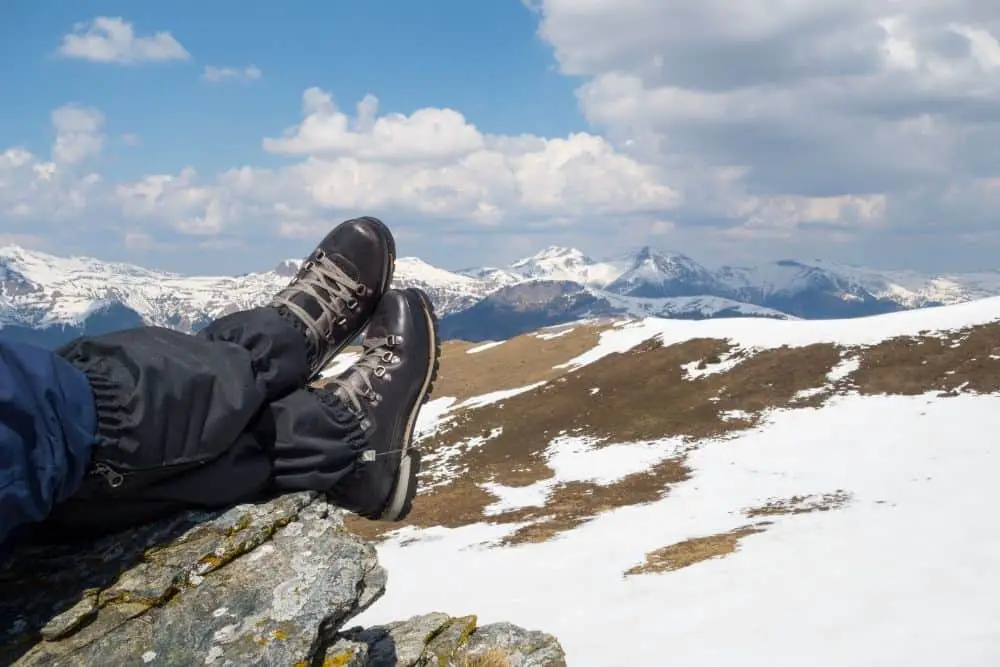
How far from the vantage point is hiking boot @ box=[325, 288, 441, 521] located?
182 inches

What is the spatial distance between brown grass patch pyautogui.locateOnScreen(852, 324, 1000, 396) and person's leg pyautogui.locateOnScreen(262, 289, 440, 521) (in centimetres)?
2692

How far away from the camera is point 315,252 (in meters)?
5.88

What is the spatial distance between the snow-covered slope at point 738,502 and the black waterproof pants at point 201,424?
642 cm

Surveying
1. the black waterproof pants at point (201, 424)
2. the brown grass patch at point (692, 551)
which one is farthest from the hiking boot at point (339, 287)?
the brown grass patch at point (692, 551)

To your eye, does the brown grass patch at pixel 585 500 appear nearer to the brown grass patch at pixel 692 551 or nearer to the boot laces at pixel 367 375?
the brown grass patch at pixel 692 551

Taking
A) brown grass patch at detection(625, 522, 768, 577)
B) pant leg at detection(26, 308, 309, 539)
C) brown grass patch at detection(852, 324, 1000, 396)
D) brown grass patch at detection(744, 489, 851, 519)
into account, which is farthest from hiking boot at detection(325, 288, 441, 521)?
brown grass patch at detection(852, 324, 1000, 396)

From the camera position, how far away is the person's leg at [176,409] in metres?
3.29

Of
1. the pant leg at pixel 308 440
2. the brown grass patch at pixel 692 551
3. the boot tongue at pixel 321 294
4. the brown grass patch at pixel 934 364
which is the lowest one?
the brown grass patch at pixel 692 551

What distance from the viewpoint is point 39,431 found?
285 cm

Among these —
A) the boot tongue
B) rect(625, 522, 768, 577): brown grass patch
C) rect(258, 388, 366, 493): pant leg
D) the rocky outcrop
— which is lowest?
rect(625, 522, 768, 577): brown grass patch

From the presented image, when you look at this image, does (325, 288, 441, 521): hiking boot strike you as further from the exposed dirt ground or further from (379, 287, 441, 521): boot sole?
the exposed dirt ground

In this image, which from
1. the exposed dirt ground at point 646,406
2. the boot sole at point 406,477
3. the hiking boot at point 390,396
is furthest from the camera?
the exposed dirt ground at point 646,406

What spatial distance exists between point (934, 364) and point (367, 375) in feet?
101

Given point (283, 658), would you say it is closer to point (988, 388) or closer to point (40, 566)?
point (40, 566)
